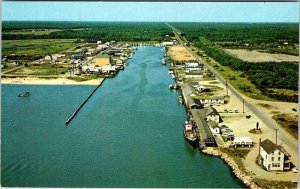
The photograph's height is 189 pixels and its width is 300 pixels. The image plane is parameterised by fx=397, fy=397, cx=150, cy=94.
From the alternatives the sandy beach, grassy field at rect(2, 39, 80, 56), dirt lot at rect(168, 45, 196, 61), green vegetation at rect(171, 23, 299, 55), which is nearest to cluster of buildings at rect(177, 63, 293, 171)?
green vegetation at rect(171, 23, 299, 55)

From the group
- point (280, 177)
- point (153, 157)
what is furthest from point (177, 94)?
point (280, 177)

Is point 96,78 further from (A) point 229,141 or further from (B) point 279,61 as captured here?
(A) point 229,141

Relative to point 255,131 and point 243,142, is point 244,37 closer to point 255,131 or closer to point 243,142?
point 255,131

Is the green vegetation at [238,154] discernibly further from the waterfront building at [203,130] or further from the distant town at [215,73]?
the waterfront building at [203,130]

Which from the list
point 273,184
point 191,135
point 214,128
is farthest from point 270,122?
point 273,184

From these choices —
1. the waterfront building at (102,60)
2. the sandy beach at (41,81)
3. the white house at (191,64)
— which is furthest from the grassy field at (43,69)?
the white house at (191,64)

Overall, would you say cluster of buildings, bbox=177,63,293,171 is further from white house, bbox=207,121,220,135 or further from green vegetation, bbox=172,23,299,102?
green vegetation, bbox=172,23,299,102
